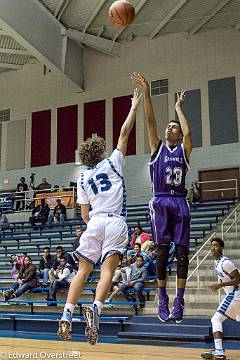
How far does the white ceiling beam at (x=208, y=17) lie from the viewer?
1894cm

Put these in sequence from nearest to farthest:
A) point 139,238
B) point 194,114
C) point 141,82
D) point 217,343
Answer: point 141,82 < point 217,343 < point 139,238 < point 194,114

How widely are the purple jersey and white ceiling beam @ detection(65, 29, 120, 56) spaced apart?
54.4 feet

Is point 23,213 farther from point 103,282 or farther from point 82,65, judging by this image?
point 103,282

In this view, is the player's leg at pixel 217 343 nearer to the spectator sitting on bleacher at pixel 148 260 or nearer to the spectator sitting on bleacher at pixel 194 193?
the spectator sitting on bleacher at pixel 148 260

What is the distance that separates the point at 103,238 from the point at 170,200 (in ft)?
2.97

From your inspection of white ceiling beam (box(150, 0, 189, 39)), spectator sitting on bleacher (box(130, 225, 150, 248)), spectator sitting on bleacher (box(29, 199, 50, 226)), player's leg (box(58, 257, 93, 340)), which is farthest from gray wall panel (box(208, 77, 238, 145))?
player's leg (box(58, 257, 93, 340))

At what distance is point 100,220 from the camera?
493 centimetres

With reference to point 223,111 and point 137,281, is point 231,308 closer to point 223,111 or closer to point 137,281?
point 137,281

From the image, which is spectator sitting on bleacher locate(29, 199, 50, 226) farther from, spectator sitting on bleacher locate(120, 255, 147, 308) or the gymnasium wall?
spectator sitting on bleacher locate(120, 255, 147, 308)

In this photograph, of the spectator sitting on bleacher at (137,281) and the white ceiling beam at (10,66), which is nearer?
the spectator sitting on bleacher at (137,281)

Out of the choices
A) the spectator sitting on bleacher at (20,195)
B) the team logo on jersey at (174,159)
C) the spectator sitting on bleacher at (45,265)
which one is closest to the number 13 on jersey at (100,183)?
the team logo on jersey at (174,159)

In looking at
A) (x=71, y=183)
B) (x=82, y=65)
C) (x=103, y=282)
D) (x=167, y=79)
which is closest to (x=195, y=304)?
(x=103, y=282)

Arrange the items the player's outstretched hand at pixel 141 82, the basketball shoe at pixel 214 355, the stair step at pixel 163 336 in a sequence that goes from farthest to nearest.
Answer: the stair step at pixel 163 336, the basketball shoe at pixel 214 355, the player's outstretched hand at pixel 141 82

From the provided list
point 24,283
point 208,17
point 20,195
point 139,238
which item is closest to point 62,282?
point 24,283
